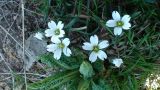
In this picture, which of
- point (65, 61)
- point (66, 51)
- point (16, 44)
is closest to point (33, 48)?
point (16, 44)

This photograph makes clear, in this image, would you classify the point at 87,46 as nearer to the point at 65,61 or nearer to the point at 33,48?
the point at 65,61

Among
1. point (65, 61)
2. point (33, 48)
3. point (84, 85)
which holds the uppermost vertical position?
point (33, 48)

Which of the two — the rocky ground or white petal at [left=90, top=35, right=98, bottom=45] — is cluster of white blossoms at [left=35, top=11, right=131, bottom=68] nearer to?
white petal at [left=90, top=35, right=98, bottom=45]

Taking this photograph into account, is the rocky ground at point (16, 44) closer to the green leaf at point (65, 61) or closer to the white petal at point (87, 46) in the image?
the green leaf at point (65, 61)

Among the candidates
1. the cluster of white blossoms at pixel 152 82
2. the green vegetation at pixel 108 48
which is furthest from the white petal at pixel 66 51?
the cluster of white blossoms at pixel 152 82

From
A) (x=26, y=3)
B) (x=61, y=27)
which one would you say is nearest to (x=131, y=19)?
(x=61, y=27)

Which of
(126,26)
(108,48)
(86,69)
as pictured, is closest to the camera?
(126,26)

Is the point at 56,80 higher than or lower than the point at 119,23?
lower
